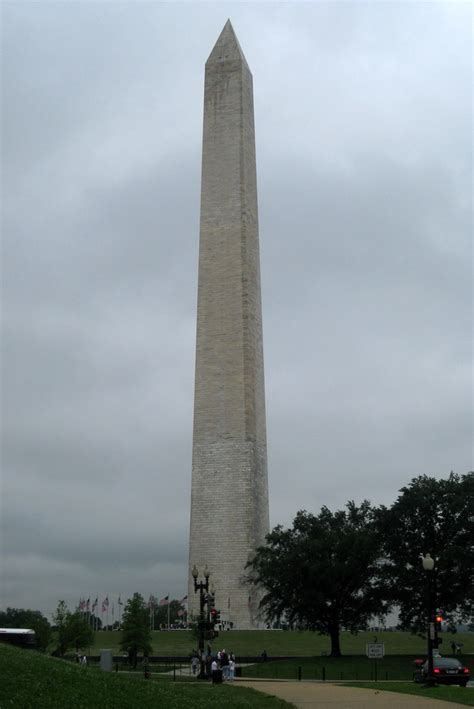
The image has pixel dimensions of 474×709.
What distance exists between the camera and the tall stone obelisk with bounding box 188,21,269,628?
62250 mm

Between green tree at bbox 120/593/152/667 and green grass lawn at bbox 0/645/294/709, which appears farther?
green tree at bbox 120/593/152/667

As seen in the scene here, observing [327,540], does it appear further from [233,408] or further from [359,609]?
[233,408]

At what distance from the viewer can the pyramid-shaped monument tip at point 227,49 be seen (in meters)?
70.2

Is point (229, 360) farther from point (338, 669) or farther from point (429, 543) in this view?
point (338, 669)

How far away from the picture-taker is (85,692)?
69.5 ft

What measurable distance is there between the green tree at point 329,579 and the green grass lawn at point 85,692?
24.2 m

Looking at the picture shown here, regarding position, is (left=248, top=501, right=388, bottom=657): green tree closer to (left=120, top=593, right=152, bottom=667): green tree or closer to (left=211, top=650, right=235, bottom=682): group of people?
(left=120, top=593, right=152, bottom=667): green tree

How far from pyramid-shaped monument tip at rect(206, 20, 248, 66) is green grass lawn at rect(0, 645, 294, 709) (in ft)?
171

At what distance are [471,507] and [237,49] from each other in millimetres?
37317

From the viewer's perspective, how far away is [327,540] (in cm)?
5162

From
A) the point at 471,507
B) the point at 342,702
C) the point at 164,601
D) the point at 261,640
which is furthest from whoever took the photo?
the point at 164,601

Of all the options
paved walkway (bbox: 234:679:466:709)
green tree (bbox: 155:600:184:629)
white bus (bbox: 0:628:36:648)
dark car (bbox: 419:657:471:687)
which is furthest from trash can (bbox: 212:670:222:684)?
green tree (bbox: 155:600:184:629)

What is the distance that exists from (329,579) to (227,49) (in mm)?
38610

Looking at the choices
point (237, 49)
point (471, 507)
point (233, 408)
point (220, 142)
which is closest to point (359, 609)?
point (471, 507)
